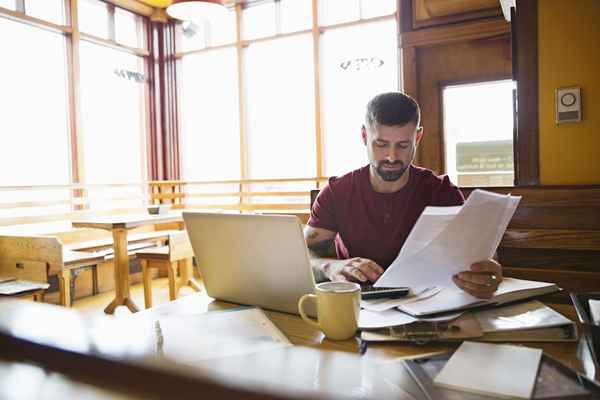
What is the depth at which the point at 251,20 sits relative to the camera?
6031 millimetres

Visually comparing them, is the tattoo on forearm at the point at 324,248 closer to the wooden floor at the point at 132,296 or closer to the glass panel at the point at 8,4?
the wooden floor at the point at 132,296

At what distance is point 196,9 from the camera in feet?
11.8

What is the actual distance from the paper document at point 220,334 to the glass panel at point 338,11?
5091 millimetres

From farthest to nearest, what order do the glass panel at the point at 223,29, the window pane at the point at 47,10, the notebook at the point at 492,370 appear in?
the glass panel at the point at 223,29 → the window pane at the point at 47,10 → the notebook at the point at 492,370

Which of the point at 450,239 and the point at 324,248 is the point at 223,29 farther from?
the point at 450,239

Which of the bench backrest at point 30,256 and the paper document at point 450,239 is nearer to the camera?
the paper document at point 450,239

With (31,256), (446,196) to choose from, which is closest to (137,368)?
(446,196)

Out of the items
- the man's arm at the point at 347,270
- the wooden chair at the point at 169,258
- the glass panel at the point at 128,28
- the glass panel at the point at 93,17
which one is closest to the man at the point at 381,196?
the man's arm at the point at 347,270

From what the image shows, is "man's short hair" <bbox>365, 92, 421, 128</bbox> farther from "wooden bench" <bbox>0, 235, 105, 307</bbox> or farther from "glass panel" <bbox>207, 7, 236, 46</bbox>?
"glass panel" <bbox>207, 7, 236, 46</bbox>

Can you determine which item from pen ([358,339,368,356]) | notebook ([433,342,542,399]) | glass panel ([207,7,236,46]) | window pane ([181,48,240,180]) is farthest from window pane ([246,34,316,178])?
notebook ([433,342,542,399])

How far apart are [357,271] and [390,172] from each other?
0.57m

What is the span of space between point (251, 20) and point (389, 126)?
4.99 metres

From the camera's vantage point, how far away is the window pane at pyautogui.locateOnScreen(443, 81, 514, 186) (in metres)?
3.40

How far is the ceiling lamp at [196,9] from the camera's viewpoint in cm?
351
